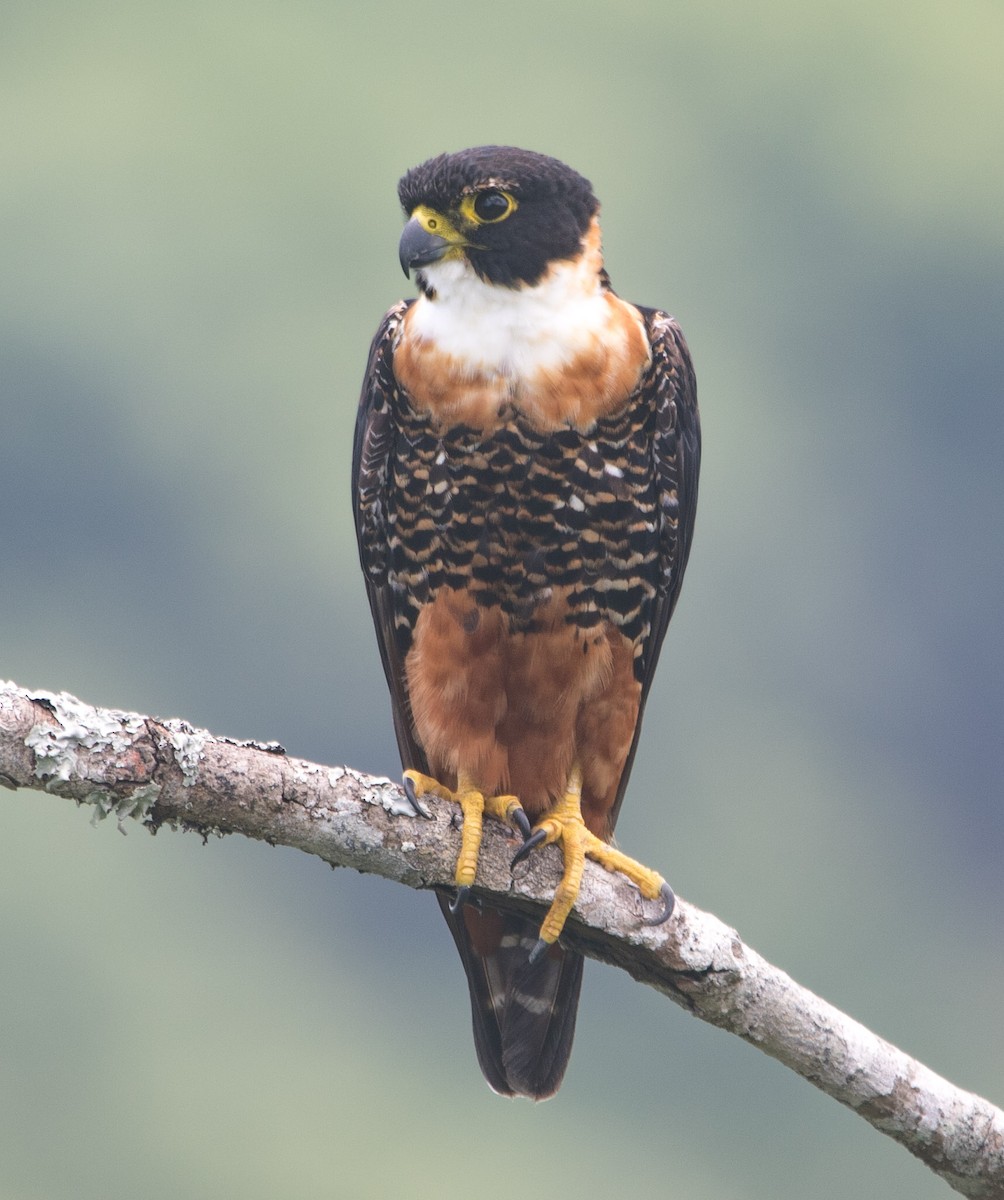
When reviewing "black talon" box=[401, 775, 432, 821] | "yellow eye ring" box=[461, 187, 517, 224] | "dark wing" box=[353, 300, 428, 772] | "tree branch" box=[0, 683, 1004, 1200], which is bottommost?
"tree branch" box=[0, 683, 1004, 1200]

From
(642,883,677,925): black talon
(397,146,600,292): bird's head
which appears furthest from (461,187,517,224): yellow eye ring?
(642,883,677,925): black talon

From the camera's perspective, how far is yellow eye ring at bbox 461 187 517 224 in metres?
4.23

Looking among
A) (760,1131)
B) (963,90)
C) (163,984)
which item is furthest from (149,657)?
(963,90)

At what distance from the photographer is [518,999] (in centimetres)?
457

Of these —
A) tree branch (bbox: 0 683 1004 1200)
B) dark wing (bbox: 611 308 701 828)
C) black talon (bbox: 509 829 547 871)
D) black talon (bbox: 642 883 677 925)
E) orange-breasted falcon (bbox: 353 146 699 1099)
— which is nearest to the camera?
tree branch (bbox: 0 683 1004 1200)

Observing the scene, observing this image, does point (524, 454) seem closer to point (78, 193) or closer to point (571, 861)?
point (571, 861)

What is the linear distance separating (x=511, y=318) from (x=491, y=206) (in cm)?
30

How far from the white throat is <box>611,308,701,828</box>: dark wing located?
209 millimetres

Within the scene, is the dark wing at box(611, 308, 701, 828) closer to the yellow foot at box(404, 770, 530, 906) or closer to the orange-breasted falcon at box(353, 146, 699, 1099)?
the orange-breasted falcon at box(353, 146, 699, 1099)

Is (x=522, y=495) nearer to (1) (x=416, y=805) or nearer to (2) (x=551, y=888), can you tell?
(1) (x=416, y=805)

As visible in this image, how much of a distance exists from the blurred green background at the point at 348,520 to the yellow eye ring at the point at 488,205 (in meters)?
33.3

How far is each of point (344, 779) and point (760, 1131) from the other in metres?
45.2

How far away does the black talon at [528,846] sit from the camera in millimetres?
4012

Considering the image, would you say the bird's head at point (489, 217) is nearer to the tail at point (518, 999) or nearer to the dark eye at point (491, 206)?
the dark eye at point (491, 206)
